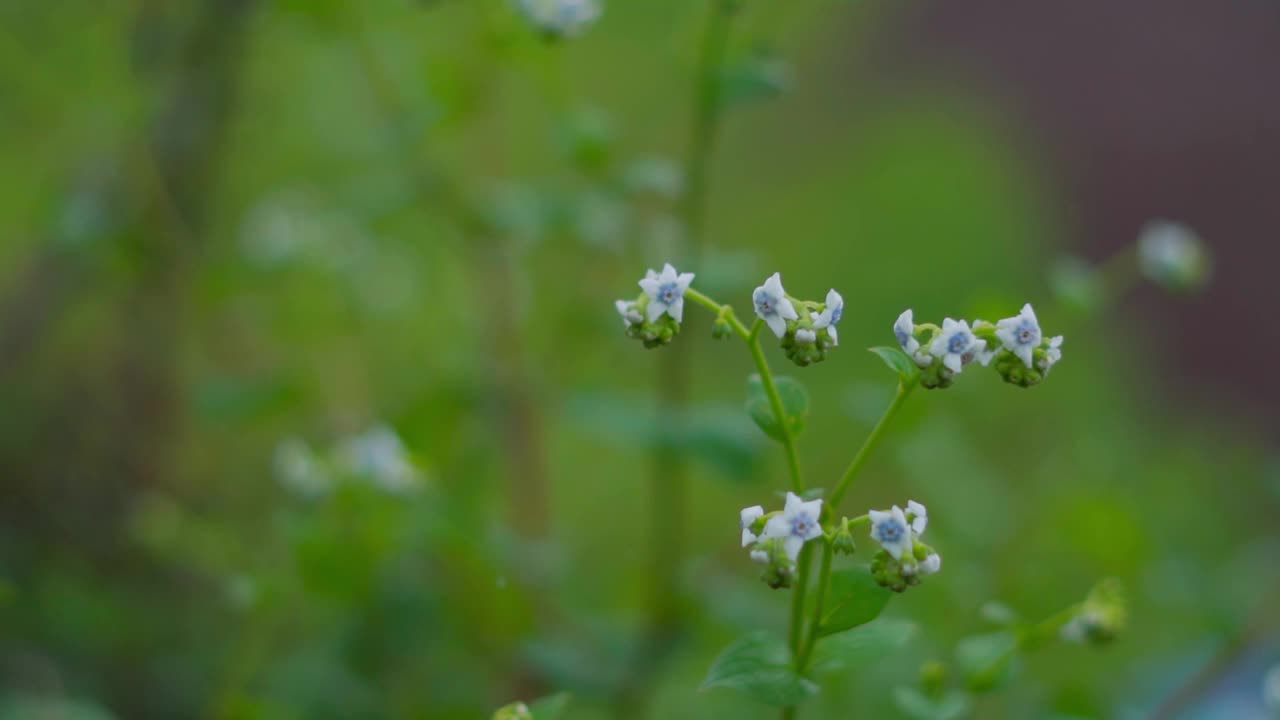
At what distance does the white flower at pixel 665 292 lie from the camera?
72cm

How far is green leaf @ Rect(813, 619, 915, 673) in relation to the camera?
0.77 m

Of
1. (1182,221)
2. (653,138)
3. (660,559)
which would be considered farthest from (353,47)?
(1182,221)

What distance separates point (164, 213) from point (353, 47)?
328 millimetres

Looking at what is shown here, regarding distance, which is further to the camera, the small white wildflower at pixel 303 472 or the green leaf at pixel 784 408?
the small white wildflower at pixel 303 472

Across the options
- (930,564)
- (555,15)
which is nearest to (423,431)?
(555,15)

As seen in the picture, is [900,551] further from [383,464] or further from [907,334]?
[383,464]

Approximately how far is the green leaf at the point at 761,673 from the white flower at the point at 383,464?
51 centimetres

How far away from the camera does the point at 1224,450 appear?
7.85 feet

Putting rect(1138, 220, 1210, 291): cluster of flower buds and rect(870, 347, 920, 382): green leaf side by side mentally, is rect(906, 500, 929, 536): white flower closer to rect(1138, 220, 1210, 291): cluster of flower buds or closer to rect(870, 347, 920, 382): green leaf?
rect(870, 347, 920, 382): green leaf

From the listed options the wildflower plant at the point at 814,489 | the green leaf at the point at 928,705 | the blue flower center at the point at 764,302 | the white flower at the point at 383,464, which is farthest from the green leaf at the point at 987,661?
the white flower at the point at 383,464

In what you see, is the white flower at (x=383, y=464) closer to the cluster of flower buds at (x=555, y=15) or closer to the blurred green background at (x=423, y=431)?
the blurred green background at (x=423, y=431)

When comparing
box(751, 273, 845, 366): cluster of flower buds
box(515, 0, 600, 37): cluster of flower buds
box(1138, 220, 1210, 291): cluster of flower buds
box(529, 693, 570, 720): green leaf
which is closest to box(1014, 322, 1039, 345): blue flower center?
box(751, 273, 845, 366): cluster of flower buds

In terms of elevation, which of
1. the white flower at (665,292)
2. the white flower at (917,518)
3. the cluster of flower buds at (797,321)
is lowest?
the white flower at (917,518)

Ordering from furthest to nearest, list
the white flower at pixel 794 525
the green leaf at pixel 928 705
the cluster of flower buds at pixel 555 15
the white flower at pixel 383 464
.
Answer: the white flower at pixel 383 464 → the cluster of flower buds at pixel 555 15 → the green leaf at pixel 928 705 → the white flower at pixel 794 525
